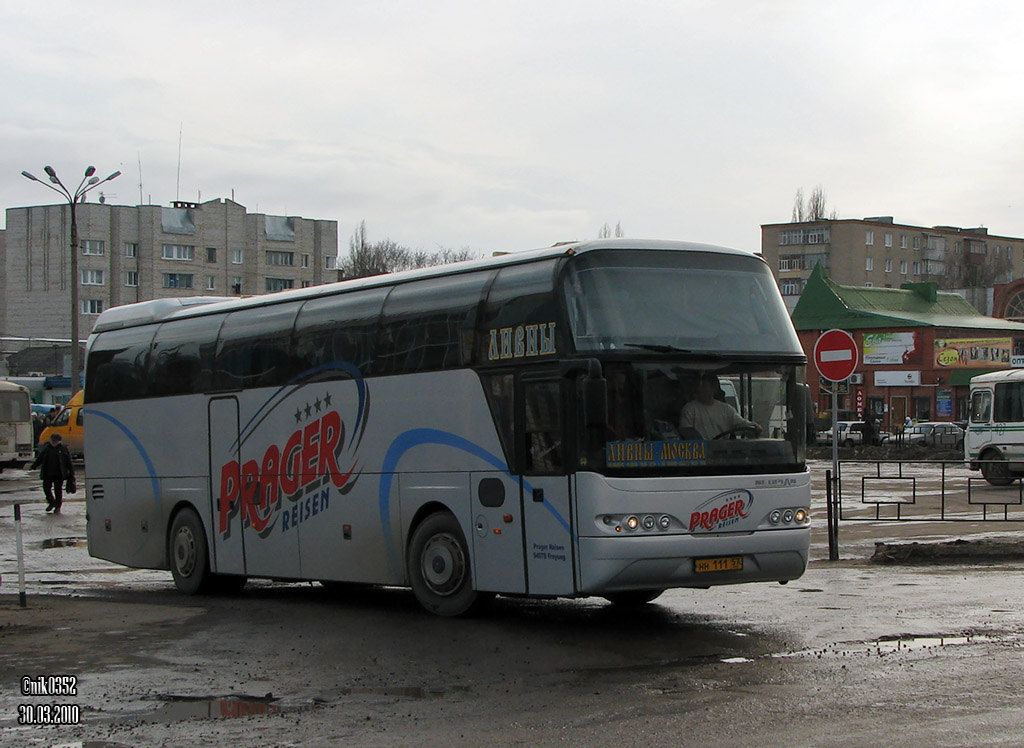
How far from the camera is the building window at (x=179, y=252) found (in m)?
120

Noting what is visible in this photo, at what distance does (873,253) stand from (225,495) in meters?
123

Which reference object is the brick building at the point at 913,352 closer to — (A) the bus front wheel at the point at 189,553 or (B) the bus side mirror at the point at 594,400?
(A) the bus front wheel at the point at 189,553

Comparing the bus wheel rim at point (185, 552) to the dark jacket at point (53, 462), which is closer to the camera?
the bus wheel rim at point (185, 552)

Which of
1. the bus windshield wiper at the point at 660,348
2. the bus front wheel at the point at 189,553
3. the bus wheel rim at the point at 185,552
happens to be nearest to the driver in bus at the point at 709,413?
the bus windshield wiper at the point at 660,348

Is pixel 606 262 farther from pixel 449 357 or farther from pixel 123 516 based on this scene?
pixel 123 516

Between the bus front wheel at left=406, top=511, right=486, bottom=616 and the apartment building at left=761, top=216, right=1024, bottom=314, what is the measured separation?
114844 millimetres

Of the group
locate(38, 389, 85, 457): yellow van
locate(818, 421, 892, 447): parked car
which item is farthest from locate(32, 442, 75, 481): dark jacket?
locate(818, 421, 892, 447): parked car

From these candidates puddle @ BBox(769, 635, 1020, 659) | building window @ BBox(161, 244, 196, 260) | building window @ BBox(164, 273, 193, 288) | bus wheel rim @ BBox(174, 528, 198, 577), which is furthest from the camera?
building window @ BBox(164, 273, 193, 288)

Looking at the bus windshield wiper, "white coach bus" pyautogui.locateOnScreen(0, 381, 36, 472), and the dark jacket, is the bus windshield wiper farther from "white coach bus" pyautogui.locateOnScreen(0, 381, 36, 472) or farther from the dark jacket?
"white coach bus" pyautogui.locateOnScreen(0, 381, 36, 472)

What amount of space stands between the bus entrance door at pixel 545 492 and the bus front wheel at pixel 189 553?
20.3 ft

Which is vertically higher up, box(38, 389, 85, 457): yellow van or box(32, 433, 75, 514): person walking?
box(38, 389, 85, 457): yellow van

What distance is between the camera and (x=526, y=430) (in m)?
11.6

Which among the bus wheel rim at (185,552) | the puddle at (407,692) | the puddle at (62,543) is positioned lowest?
the puddle at (62,543)

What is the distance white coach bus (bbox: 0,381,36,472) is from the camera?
4616 centimetres
